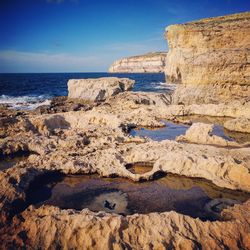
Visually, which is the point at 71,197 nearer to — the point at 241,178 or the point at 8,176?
the point at 8,176

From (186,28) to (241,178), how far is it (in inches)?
922

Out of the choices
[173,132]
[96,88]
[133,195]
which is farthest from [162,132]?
[96,88]

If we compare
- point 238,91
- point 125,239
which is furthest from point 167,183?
point 238,91

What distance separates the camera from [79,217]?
6.37m

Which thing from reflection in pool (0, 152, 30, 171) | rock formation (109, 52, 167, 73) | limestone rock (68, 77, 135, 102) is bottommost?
reflection in pool (0, 152, 30, 171)

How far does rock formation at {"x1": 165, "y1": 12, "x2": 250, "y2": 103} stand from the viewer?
78.7ft

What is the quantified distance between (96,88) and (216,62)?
15762 millimetres

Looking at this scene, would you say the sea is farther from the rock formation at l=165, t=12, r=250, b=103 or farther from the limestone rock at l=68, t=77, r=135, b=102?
the rock formation at l=165, t=12, r=250, b=103

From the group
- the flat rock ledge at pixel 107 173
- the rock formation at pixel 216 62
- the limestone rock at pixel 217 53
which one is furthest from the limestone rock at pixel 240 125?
the limestone rock at pixel 217 53

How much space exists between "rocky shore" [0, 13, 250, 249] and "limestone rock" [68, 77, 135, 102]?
11622 millimetres

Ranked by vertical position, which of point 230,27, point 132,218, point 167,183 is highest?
point 230,27

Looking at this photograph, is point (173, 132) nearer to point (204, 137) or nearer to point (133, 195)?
point (204, 137)

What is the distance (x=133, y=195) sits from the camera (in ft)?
28.7

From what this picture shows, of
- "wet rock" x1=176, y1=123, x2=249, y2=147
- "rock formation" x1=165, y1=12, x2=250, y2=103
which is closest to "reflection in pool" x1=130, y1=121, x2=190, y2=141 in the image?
"wet rock" x1=176, y1=123, x2=249, y2=147
